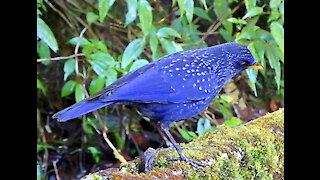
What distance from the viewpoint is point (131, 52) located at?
313 centimetres

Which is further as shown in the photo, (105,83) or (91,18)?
(91,18)

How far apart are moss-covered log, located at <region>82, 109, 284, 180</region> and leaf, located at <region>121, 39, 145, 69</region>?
0.79 meters

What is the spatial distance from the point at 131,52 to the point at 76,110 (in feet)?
3.44

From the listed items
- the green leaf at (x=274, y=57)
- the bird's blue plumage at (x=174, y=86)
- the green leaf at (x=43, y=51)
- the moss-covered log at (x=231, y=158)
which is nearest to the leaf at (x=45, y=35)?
the bird's blue plumage at (x=174, y=86)

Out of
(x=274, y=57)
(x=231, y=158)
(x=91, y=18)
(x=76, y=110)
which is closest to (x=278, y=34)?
(x=274, y=57)

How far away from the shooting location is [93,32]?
13.3 ft

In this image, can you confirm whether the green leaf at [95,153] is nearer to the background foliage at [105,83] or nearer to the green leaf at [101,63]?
the background foliage at [105,83]

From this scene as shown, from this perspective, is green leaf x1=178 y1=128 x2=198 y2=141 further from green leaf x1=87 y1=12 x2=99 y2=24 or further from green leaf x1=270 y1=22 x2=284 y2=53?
green leaf x1=87 y1=12 x2=99 y2=24

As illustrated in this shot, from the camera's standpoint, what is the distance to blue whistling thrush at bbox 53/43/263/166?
2297 mm

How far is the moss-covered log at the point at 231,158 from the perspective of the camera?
2.11 meters

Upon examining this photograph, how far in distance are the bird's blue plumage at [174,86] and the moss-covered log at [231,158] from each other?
9.0 inches

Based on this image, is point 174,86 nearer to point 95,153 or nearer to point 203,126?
point 203,126
